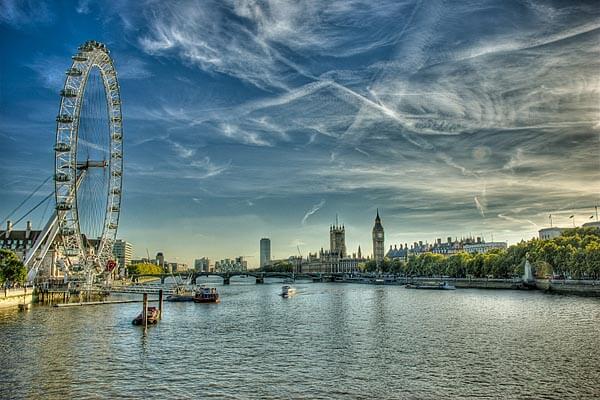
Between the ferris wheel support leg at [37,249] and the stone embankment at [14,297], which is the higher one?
the ferris wheel support leg at [37,249]

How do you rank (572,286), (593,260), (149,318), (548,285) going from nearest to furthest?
(149,318)
(593,260)
(572,286)
(548,285)

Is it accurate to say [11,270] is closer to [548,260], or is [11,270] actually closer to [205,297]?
[205,297]

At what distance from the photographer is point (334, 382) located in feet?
103

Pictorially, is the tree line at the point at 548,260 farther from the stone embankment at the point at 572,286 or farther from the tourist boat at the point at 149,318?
the tourist boat at the point at 149,318

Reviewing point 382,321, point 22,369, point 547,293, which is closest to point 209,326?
point 382,321

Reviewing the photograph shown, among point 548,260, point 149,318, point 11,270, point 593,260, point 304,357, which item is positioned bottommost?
point 304,357

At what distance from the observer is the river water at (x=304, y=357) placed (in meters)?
30.0

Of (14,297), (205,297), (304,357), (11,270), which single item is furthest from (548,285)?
(11,270)

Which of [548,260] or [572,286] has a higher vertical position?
[548,260]

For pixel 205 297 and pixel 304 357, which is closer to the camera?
pixel 304 357

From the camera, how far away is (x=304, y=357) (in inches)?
1537

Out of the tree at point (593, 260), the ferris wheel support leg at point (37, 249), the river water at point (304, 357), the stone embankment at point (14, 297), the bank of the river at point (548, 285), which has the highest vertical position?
the ferris wheel support leg at point (37, 249)

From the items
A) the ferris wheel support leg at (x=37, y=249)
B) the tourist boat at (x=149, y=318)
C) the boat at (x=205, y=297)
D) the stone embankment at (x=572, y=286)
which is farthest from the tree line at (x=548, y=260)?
the ferris wheel support leg at (x=37, y=249)

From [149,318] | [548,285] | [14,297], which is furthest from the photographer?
[548,285]
